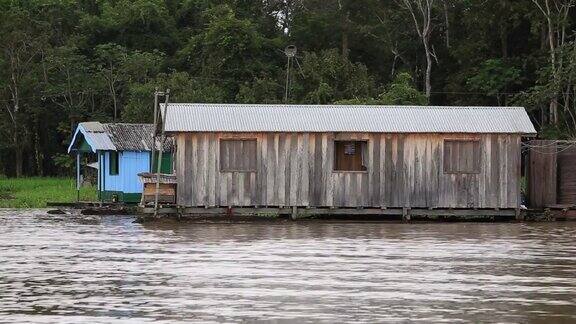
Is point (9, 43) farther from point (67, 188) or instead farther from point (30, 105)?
point (67, 188)

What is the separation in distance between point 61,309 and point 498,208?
753 inches

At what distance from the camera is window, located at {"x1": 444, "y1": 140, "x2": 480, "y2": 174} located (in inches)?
1230

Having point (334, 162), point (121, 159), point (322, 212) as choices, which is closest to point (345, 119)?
point (334, 162)

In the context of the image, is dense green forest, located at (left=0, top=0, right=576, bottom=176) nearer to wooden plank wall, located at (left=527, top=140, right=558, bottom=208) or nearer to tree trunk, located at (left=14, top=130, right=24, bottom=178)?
tree trunk, located at (left=14, top=130, right=24, bottom=178)

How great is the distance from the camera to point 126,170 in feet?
121

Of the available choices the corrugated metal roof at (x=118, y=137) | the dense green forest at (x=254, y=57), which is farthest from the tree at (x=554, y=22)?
the corrugated metal roof at (x=118, y=137)

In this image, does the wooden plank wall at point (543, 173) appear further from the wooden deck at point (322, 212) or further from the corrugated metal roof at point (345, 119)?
the wooden deck at point (322, 212)

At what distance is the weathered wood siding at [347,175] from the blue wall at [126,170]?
6390mm

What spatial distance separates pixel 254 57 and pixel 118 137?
17.3 metres

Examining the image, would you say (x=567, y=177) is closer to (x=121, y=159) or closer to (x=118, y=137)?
(x=121, y=159)

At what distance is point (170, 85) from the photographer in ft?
159

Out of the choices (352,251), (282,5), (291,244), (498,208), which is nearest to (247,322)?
(352,251)

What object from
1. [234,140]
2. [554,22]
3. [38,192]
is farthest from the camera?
[554,22]

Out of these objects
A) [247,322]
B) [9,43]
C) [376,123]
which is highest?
[9,43]
